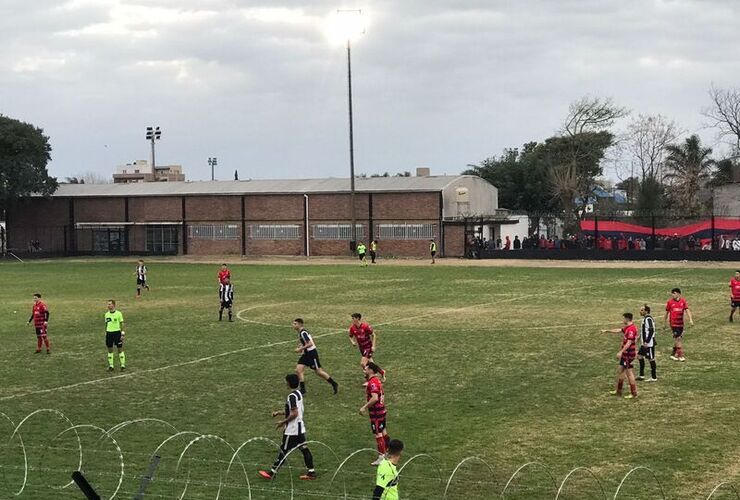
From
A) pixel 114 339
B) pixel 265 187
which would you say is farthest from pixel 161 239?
pixel 114 339

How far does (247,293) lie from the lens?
5278 centimetres

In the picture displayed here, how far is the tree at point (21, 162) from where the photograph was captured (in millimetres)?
94062

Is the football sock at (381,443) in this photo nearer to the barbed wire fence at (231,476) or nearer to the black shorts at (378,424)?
the black shorts at (378,424)

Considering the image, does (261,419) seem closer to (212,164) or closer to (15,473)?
(15,473)

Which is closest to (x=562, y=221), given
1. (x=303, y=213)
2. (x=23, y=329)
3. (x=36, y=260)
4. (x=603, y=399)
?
(x=303, y=213)

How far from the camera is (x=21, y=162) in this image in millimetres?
94875

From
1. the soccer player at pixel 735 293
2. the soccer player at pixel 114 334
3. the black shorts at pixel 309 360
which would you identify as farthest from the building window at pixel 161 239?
the black shorts at pixel 309 360

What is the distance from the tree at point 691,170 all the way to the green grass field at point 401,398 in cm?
5154

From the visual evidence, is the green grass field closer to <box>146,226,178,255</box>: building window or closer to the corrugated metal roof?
the corrugated metal roof

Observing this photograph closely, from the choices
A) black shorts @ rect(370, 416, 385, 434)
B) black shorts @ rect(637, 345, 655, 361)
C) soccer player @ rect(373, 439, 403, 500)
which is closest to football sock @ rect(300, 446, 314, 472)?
black shorts @ rect(370, 416, 385, 434)

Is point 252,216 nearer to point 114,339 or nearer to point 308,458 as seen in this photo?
point 114,339

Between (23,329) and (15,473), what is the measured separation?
72.7 ft

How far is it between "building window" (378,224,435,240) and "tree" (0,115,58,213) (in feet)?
113

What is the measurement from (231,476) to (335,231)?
73.5 metres
